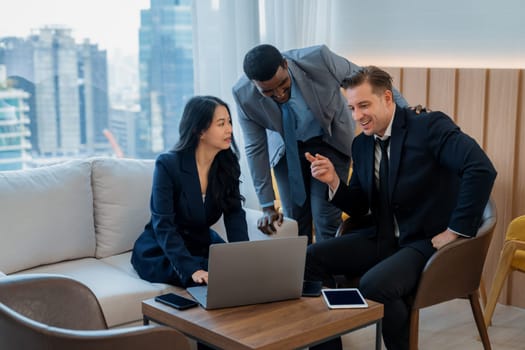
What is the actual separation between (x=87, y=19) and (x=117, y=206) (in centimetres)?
104

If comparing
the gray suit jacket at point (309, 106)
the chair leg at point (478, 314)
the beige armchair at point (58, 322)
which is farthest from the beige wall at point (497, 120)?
the beige armchair at point (58, 322)

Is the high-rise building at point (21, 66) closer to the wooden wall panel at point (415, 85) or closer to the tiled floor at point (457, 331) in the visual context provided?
the tiled floor at point (457, 331)

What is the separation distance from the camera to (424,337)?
3.47 meters

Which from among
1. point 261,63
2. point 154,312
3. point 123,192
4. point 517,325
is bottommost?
point 517,325

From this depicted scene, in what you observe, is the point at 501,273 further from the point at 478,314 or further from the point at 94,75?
the point at 94,75

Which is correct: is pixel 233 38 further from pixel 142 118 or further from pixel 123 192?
pixel 123 192

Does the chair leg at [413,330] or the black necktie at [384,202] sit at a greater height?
the black necktie at [384,202]

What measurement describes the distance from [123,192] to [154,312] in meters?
1.04

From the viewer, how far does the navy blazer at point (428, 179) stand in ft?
9.11

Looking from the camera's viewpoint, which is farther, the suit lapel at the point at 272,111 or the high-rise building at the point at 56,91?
the high-rise building at the point at 56,91

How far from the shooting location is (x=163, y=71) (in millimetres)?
4113

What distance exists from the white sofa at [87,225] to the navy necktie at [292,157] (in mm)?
156

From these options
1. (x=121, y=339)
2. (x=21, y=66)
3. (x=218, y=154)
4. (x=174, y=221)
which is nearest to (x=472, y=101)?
(x=218, y=154)

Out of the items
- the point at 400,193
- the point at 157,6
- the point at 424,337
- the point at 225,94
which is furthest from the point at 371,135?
the point at 157,6
